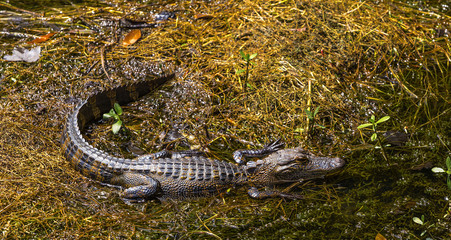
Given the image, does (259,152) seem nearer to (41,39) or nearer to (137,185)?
(137,185)

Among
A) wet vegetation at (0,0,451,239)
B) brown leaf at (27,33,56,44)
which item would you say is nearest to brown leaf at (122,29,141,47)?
wet vegetation at (0,0,451,239)

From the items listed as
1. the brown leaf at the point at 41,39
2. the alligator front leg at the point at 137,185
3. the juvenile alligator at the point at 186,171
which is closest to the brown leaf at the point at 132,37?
the brown leaf at the point at 41,39

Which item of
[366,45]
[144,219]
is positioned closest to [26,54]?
[144,219]

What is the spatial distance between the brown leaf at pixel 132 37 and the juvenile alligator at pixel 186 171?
1.71 metres

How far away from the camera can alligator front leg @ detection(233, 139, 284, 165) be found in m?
4.29

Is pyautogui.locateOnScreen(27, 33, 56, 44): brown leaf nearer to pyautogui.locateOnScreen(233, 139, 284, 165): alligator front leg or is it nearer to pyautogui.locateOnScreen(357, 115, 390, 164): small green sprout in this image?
pyautogui.locateOnScreen(233, 139, 284, 165): alligator front leg

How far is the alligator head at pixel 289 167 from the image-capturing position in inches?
159

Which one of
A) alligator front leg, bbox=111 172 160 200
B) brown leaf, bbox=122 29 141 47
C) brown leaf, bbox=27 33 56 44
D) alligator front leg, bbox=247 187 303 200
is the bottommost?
alligator front leg, bbox=247 187 303 200

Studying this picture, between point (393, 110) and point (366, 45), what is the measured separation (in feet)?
3.47

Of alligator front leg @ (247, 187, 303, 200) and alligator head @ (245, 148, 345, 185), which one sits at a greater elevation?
alligator head @ (245, 148, 345, 185)

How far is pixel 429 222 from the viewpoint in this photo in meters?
3.57

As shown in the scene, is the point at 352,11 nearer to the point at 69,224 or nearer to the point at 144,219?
the point at 144,219

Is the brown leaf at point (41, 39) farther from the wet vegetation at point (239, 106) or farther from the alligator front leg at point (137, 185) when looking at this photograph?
the alligator front leg at point (137, 185)

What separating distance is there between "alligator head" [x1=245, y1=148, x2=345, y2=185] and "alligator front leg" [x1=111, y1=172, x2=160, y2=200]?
3.15 feet
